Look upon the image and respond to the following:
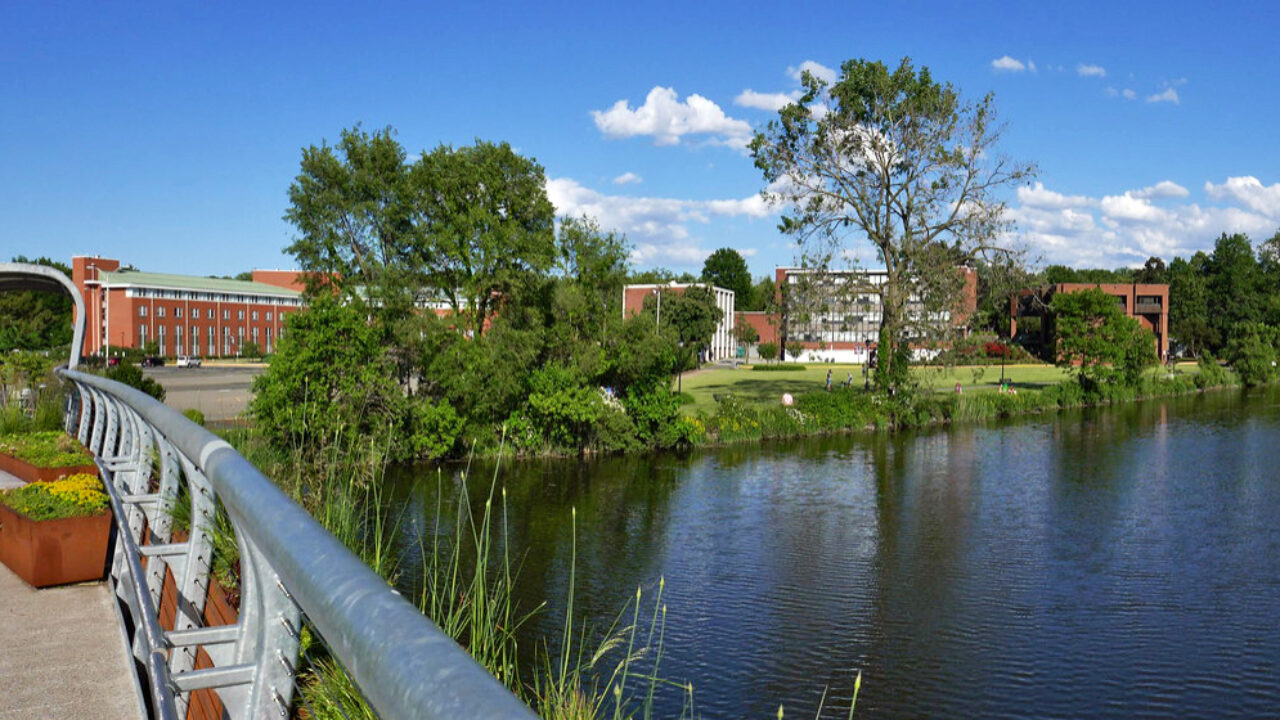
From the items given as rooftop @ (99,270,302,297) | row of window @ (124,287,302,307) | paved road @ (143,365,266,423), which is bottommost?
paved road @ (143,365,266,423)

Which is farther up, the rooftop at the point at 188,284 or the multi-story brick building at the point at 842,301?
the rooftop at the point at 188,284

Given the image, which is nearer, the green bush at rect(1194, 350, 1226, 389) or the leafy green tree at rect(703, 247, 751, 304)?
the green bush at rect(1194, 350, 1226, 389)

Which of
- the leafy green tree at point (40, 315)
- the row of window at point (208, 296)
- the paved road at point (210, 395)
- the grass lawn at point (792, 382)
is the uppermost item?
the row of window at point (208, 296)

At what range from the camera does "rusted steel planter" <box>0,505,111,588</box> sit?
17.0ft

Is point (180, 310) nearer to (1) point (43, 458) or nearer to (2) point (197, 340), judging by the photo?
(2) point (197, 340)

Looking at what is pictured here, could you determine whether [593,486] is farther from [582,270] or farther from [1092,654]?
[1092,654]

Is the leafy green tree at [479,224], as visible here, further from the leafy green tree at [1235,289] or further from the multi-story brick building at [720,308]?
the leafy green tree at [1235,289]

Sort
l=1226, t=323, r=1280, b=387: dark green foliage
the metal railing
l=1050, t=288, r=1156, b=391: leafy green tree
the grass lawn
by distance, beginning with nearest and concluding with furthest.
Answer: the metal railing < the grass lawn < l=1050, t=288, r=1156, b=391: leafy green tree < l=1226, t=323, r=1280, b=387: dark green foliage

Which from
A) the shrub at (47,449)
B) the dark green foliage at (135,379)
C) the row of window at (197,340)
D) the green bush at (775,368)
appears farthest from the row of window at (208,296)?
the shrub at (47,449)

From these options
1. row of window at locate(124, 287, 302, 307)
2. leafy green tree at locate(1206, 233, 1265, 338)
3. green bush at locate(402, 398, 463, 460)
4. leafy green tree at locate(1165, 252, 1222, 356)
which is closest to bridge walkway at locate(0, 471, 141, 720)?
green bush at locate(402, 398, 463, 460)

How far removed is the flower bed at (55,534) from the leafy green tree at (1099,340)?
4600cm

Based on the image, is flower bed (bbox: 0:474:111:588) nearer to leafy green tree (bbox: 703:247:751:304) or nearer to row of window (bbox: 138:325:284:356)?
row of window (bbox: 138:325:284:356)

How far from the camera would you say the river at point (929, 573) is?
10.5 meters

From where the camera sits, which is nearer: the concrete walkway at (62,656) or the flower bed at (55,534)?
the concrete walkway at (62,656)
